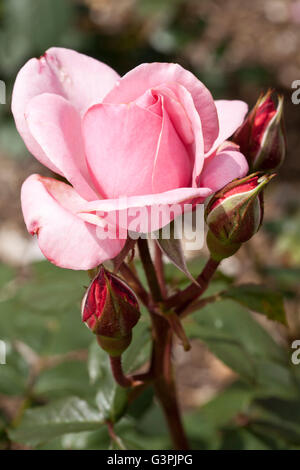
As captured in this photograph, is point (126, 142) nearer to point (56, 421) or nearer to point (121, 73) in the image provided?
point (56, 421)

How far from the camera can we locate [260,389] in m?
1.04

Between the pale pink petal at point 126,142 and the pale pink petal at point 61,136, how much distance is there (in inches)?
1.2

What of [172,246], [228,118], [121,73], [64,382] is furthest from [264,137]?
[121,73]

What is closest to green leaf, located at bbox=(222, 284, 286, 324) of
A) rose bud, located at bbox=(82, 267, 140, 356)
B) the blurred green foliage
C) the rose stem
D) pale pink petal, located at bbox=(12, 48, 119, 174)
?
the blurred green foliage

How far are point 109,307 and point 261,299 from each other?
0.26 meters

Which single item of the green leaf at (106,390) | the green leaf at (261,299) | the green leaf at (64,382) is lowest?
the green leaf at (64,382)

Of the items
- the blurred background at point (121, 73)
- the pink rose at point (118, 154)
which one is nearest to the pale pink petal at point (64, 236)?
the pink rose at point (118, 154)

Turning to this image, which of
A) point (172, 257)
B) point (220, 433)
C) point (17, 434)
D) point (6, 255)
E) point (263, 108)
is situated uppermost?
point (263, 108)

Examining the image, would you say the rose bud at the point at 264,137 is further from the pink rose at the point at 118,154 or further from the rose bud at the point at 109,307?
the rose bud at the point at 109,307

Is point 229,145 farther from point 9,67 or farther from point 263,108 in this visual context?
point 9,67

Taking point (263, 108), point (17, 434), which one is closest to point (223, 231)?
point (263, 108)

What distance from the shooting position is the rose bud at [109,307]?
573mm

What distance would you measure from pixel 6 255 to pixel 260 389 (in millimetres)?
1623

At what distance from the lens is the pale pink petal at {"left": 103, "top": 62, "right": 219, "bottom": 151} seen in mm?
571
